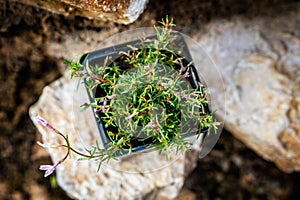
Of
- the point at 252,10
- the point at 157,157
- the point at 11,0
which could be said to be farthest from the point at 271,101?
the point at 11,0

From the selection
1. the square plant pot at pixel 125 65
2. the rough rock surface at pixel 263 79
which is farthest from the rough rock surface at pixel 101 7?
the rough rock surface at pixel 263 79

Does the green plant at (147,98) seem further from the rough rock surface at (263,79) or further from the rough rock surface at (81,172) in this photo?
the rough rock surface at (263,79)

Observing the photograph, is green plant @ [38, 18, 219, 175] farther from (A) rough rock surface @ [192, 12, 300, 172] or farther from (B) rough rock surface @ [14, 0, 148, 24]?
(A) rough rock surface @ [192, 12, 300, 172]

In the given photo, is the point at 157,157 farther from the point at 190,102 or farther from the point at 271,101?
the point at 271,101

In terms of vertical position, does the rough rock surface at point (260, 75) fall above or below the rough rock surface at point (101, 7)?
below

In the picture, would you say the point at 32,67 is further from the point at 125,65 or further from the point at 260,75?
the point at 260,75

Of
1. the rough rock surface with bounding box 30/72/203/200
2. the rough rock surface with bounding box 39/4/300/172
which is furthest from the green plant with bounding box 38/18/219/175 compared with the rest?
the rough rock surface with bounding box 39/4/300/172

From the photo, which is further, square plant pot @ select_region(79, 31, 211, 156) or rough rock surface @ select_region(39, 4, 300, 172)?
rough rock surface @ select_region(39, 4, 300, 172)

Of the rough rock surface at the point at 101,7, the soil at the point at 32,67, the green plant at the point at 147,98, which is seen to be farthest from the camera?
the soil at the point at 32,67
